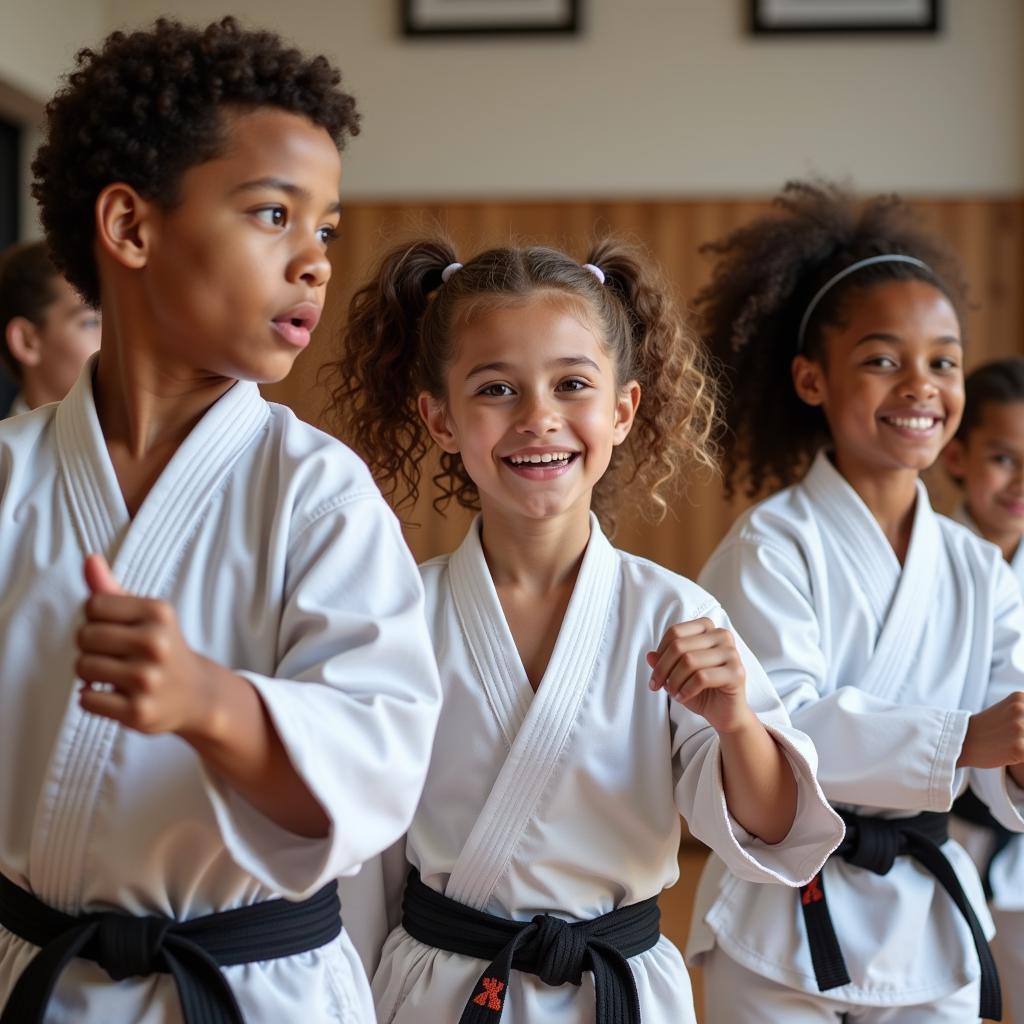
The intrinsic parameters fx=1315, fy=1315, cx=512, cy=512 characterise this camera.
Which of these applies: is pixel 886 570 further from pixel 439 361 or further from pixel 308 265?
pixel 308 265

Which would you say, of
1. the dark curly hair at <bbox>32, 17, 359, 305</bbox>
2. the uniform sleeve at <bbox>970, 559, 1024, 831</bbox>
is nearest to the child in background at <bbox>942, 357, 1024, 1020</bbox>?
the uniform sleeve at <bbox>970, 559, 1024, 831</bbox>

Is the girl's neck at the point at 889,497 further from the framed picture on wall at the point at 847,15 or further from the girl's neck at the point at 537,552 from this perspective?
the framed picture on wall at the point at 847,15

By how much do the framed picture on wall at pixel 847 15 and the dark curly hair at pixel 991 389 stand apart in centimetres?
268

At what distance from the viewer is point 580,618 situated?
1.77 metres

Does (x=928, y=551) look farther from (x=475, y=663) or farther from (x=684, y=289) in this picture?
(x=684, y=289)

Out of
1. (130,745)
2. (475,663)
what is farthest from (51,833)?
(475,663)

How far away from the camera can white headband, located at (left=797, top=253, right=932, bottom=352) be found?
7.93ft

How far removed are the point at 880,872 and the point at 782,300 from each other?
1089mm

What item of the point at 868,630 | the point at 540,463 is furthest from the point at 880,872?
the point at 540,463

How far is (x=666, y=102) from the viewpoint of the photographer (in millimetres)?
5285

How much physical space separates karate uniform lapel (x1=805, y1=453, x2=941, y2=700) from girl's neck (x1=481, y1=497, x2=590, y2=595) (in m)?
0.60

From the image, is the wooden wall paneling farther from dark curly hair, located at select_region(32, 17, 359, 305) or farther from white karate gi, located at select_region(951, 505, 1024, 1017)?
dark curly hair, located at select_region(32, 17, 359, 305)

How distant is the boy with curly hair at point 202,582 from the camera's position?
122 cm

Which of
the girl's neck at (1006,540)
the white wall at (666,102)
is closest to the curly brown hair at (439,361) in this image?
the girl's neck at (1006,540)
